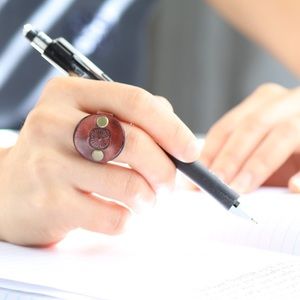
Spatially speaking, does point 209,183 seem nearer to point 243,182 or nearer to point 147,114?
point 147,114

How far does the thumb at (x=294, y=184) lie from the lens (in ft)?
2.17

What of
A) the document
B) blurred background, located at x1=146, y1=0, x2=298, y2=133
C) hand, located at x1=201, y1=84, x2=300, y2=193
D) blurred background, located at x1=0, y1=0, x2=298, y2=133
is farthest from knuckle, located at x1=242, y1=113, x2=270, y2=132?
blurred background, located at x1=146, y1=0, x2=298, y2=133

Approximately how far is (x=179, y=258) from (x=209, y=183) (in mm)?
55

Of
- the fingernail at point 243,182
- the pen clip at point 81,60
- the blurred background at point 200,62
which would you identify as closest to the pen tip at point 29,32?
the pen clip at point 81,60

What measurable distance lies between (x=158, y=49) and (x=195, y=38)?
0.09m

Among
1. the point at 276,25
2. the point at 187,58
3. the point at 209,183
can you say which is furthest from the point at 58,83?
the point at 187,58

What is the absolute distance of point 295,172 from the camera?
74 cm

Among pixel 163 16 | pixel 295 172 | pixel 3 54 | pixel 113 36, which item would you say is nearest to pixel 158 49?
pixel 163 16

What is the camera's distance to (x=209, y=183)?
50cm

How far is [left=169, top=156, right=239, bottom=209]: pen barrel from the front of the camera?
0.50 metres

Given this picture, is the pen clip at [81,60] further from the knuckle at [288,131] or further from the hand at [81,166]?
the knuckle at [288,131]

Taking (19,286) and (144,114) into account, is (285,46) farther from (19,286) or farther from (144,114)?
(19,286)

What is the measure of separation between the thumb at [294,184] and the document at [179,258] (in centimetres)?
1

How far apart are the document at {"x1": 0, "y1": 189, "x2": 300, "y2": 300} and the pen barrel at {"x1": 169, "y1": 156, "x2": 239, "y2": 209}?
0.03 metres
